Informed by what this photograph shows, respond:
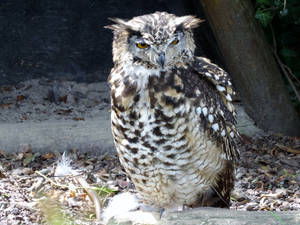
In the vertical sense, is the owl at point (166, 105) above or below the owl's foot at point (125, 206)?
above

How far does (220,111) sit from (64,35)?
3542mm

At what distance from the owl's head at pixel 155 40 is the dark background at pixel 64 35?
10.5 feet

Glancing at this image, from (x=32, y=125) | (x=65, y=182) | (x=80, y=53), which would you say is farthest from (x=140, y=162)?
(x=80, y=53)

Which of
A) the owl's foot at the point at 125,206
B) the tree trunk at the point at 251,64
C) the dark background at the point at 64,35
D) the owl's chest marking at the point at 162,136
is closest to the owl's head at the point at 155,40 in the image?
the owl's chest marking at the point at 162,136

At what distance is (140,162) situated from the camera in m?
2.94

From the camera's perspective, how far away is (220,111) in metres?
3.03

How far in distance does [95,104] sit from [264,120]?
2116 millimetres

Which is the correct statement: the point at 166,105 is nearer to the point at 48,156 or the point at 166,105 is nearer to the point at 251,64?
Answer: the point at 48,156

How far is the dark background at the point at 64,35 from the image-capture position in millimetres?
5910

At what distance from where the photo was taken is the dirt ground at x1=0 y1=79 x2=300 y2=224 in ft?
11.3

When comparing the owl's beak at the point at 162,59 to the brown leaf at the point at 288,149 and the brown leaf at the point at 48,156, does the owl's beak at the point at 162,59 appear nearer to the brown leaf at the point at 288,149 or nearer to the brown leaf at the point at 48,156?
the brown leaf at the point at 48,156

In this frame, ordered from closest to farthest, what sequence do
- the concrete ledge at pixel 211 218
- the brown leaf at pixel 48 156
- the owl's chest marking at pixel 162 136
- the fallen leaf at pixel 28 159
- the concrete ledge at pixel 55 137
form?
the concrete ledge at pixel 211 218 → the owl's chest marking at pixel 162 136 → the fallen leaf at pixel 28 159 → the brown leaf at pixel 48 156 → the concrete ledge at pixel 55 137

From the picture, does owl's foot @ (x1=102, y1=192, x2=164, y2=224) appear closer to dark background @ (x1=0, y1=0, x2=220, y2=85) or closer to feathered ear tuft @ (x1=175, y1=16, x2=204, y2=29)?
feathered ear tuft @ (x1=175, y1=16, x2=204, y2=29)

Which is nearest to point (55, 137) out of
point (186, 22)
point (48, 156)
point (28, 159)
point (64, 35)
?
point (48, 156)
